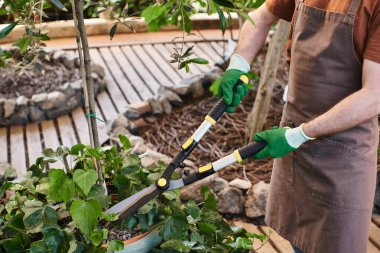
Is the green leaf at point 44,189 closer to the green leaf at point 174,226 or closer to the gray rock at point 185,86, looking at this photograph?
the green leaf at point 174,226

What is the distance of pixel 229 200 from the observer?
2.51m

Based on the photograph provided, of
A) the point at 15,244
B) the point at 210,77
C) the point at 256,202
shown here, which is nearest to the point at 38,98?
the point at 210,77

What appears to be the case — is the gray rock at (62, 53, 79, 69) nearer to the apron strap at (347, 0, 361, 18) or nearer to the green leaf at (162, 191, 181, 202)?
the green leaf at (162, 191, 181, 202)

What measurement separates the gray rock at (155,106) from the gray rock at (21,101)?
0.84m

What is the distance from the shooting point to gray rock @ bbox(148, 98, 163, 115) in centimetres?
331

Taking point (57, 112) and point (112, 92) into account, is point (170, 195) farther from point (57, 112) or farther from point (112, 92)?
point (112, 92)

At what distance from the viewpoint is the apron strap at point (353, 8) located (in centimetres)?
142

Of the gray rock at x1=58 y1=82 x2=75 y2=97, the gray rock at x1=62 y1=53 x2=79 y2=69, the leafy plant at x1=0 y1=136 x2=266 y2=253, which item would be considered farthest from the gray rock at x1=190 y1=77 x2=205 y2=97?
the leafy plant at x1=0 y1=136 x2=266 y2=253

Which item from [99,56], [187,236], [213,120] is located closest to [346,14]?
[213,120]

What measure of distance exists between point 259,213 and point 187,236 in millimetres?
806

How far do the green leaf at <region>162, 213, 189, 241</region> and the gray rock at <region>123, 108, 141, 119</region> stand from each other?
159cm

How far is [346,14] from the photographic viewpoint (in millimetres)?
1446

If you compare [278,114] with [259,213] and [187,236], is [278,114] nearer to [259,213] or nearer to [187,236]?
[259,213]

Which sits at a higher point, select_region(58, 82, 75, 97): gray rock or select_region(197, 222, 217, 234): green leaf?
select_region(197, 222, 217, 234): green leaf
